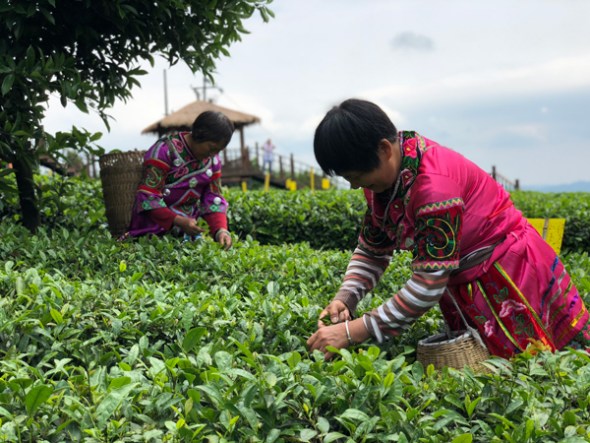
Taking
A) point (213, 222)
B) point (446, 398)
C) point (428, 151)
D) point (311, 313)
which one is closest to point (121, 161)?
point (213, 222)

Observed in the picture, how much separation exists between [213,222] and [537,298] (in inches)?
123

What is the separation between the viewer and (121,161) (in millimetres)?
5594

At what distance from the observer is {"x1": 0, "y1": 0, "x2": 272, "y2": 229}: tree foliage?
5125 millimetres

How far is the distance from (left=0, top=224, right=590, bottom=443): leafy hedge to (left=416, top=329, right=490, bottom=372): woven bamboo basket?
0.47ft

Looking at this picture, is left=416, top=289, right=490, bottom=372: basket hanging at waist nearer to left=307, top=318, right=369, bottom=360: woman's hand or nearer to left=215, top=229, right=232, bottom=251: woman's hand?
left=307, top=318, right=369, bottom=360: woman's hand

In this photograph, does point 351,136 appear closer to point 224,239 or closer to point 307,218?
point 224,239

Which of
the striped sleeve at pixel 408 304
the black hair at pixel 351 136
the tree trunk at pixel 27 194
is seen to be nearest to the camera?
the black hair at pixel 351 136

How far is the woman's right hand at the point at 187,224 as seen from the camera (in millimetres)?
4910

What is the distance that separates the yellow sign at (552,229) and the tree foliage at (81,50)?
300 cm

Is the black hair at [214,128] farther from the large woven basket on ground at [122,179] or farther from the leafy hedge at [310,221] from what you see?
the leafy hedge at [310,221]

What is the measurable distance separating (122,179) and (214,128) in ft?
4.02

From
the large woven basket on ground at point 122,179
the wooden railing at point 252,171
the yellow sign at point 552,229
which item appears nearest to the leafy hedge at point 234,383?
the large woven basket on ground at point 122,179

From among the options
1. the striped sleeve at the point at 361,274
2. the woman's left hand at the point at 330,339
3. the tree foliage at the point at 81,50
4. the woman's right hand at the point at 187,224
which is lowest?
the woman's left hand at the point at 330,339

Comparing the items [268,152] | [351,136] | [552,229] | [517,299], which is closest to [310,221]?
[552,229]
